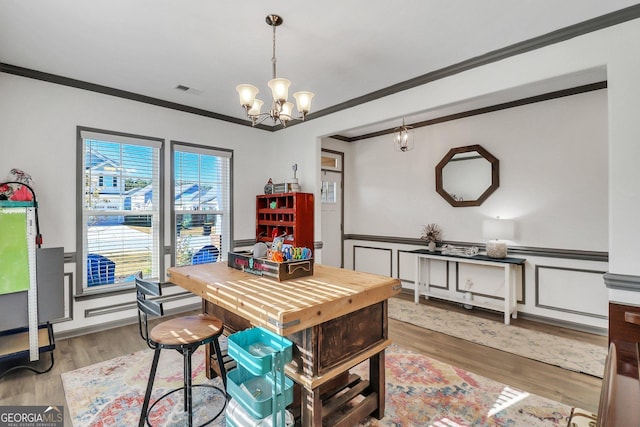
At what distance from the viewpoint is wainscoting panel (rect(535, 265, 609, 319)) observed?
11.1 ft

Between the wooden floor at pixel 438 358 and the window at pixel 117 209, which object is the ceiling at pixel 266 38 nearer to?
the window at pixel 117 209

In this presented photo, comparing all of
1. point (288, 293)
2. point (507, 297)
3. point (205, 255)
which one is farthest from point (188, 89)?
point (507, 297)

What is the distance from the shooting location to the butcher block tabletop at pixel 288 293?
144 cm

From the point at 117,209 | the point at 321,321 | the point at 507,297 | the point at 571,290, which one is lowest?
the point at 507,297

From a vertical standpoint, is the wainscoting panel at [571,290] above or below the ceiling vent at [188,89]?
below

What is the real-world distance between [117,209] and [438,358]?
3.95 metres

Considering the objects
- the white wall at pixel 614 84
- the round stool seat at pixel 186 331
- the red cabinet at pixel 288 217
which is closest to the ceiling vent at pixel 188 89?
the red cabinet at pixel 288 217

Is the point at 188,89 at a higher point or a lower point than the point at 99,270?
higher

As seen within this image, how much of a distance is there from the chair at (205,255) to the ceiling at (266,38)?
2.18 metres

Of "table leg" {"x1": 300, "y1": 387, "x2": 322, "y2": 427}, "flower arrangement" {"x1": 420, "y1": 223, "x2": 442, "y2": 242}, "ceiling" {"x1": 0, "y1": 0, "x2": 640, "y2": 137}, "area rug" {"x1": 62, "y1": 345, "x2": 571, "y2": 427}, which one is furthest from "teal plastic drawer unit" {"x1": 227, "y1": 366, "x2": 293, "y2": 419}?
"flower arrangement" {"x1": 420, "y1": 223, "x2": 442, "y2": 242}

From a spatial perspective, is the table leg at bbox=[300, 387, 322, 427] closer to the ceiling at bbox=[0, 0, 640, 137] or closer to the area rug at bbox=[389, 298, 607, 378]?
the area rug at bbox=[389, 298, 607, 378]

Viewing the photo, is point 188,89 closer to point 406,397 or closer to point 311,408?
point 311,408

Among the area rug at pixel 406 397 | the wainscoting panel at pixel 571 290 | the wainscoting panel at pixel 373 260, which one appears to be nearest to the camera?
the area rug at pixel 406 397

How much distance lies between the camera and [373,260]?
18.2 feet
